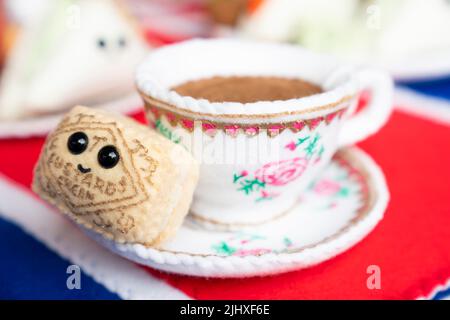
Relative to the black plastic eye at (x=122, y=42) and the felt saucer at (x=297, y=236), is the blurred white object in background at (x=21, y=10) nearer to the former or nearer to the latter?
the black plastic eye at (x=122, y=42)

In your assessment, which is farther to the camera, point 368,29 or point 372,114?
point 368,29

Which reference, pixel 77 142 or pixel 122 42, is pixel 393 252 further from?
pixel 122 42

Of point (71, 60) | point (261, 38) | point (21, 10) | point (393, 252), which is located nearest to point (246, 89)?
point (393, 252)

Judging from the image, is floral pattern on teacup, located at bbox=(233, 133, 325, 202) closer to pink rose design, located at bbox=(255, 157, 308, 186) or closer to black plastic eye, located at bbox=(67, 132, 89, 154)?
pink rose design, located at bbox=(255, 157, 308, 186)

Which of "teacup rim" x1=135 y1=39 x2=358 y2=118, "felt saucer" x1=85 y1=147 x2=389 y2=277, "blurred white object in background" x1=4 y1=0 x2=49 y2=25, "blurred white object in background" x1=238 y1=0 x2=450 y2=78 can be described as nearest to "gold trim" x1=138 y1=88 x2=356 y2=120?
"teacup rim" x1=135 y1=39 x2=358 y2=118
